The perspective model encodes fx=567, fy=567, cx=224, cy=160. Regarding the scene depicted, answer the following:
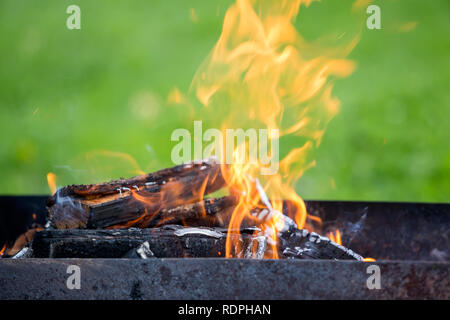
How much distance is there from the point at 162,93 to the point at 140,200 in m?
3.63

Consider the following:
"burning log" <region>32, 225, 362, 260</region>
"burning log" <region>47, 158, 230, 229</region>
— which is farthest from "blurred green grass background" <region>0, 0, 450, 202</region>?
"burning log" <region>32, 225, 362, 260</region>

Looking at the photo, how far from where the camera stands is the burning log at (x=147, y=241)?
1.84 m

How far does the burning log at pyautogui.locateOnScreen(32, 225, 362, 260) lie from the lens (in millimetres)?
1844

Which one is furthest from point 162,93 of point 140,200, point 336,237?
point 140,200

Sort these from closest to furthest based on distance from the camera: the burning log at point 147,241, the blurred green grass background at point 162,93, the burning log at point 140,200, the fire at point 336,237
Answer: the burning log at point 147,241 < the burning log at point 140,200 < the fire at point 336,237 < the blurred green grass background at point 162,93

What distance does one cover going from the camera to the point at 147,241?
72.7 inches

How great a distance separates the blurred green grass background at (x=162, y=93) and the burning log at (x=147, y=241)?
2213 millimetres

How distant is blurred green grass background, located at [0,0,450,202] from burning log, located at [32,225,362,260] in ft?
7.26

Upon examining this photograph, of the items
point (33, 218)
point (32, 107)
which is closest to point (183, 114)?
point (32, 107)

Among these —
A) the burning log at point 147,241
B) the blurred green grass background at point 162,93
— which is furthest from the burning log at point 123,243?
the blurred green grass background at point 162,93

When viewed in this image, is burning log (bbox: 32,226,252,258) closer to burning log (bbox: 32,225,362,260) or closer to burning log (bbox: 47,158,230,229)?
burning log (bbox: 32,225,362,260)

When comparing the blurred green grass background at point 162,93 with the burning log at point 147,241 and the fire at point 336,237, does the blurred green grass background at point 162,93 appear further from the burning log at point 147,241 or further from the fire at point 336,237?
the burning log at point 147,241

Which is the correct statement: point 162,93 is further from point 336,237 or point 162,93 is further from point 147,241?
point 147,241

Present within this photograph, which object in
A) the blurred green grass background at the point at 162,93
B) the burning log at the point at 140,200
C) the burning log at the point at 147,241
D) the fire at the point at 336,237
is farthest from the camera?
the blurred green grass background at the point at 162,93
